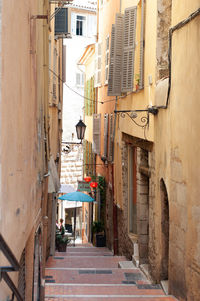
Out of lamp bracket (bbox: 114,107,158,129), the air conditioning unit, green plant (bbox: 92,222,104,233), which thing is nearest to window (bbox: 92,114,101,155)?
green plant (bbox: 92,222,104,233)

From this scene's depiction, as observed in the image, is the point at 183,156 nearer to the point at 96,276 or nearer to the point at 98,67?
the point at 96,276

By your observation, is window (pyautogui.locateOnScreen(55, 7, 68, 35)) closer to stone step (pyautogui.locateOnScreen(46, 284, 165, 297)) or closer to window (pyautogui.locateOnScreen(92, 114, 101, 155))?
window (pyautogui.locateOnScreen(92, 114, 101, 155))

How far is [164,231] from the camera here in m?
9.86

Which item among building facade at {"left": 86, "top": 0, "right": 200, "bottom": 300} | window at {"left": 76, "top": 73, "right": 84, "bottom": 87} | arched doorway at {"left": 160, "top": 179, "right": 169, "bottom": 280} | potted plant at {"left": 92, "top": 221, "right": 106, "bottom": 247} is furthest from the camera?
window at {"left": 76, "top": 73, "right": 84, "bottom": 87}

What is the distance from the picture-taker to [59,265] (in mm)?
13422

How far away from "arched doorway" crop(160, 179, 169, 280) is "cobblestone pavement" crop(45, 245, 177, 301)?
0.37m

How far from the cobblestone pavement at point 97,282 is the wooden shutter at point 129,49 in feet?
14.5

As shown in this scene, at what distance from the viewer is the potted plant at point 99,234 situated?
19359 mm

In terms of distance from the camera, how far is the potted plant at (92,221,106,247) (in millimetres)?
19359

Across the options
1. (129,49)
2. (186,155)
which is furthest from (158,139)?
(129,49)

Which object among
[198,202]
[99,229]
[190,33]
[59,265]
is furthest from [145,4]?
[99,229]

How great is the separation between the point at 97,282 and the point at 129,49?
5608mm

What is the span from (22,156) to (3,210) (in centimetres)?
144

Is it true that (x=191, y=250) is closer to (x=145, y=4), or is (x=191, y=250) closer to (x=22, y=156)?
(x=22, y=156)
